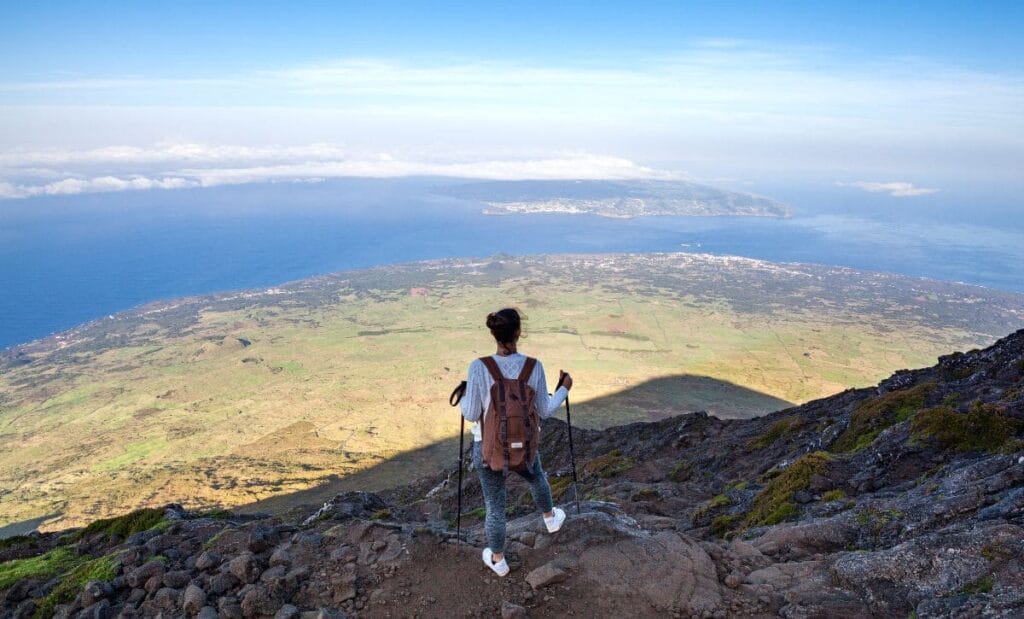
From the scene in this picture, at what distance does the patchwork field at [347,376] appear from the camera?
8438cm

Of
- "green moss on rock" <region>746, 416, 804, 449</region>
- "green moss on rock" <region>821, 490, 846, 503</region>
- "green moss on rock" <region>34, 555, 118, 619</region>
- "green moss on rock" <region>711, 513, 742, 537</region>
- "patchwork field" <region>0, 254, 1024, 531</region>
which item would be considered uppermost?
"green moss on rock" <region>821, 490, 846, 503</region>

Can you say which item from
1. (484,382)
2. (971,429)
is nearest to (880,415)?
(971,429)

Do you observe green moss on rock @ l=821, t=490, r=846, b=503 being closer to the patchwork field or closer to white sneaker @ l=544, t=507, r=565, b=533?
white sneaker @ l=544, t=507, r=565, b=533

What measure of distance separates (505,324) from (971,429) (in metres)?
15.1

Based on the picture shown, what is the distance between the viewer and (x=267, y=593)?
8289mm

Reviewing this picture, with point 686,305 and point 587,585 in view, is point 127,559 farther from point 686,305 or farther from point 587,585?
point 686,305

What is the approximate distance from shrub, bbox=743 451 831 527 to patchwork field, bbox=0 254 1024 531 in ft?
214

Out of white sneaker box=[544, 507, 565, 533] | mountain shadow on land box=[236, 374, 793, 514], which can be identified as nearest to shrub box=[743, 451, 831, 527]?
white sneaker box=[544, 507, 565, 533]

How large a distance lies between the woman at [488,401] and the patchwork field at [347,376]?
68417 mm

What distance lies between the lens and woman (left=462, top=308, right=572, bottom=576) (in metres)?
7.16

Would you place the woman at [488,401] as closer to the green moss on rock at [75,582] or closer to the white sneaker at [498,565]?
the white sneaker at [498,565]

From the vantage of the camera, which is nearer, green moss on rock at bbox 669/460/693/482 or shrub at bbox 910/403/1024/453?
shrub at bbox 910/403/1024/453

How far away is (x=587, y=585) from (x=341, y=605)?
11.7ft

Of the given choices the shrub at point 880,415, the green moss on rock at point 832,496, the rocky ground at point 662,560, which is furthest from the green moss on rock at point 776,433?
the green moss on rock at point 832,496
